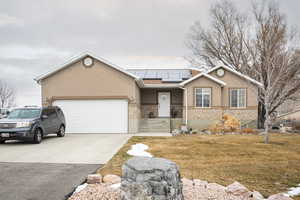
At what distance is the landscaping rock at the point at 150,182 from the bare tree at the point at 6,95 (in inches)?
1819

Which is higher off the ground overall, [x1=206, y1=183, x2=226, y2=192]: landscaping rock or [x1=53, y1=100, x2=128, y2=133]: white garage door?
[x1=53, y1=100, x2=128, y2=133]: white garage door

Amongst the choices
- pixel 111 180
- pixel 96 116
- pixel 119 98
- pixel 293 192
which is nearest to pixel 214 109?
pixel 119 98

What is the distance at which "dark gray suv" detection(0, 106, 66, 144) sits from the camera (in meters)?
10.7

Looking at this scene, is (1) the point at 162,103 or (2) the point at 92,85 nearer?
(2) the point at 92,85

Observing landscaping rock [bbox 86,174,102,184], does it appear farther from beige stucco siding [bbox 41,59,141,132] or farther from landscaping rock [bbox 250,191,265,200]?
beige stucco siding [bbox 41,59,141,132]

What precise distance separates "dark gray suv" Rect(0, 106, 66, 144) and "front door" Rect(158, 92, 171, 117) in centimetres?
919

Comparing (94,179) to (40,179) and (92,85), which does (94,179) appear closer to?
(40,179)

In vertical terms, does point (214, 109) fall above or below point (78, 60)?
below

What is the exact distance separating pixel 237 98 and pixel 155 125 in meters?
6.82

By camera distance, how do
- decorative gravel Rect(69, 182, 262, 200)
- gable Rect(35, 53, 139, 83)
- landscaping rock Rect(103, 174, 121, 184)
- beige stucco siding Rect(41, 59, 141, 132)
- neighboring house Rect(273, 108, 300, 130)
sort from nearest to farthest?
decorative gravel Rect(69, 182, 262, 200) → landscaping rock Rect(103, 174, 121, 184) → gable Rect(35, 53, 139, 83) → beige stucco siding Rect(41, 59, 141, 132) → neighboring house Rect(273, 108, 300, 130)

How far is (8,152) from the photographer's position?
29.9ft

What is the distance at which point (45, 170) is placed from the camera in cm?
636

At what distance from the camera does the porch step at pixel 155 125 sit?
57.6ft

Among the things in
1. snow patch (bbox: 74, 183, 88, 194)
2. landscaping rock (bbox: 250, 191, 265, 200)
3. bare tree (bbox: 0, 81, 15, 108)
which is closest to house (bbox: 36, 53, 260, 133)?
snow patch (bbox: 74, 183, 88, 194)
